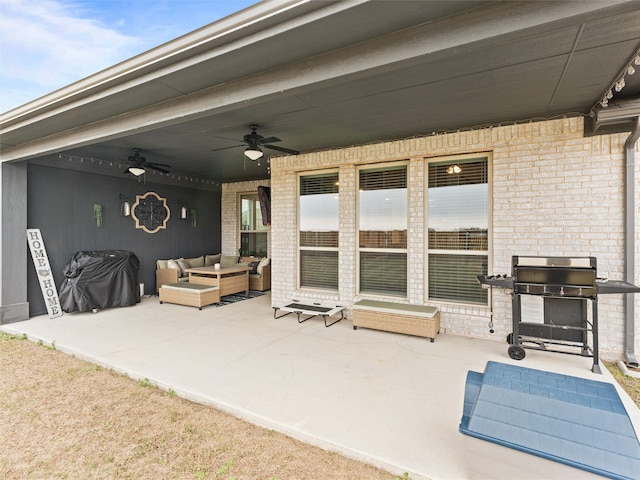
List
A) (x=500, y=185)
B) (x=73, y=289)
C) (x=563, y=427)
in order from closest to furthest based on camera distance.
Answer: (x=563, y=427), (x=500, y=185), (x=73, y=289)

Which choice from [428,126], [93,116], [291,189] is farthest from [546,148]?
[93,116]

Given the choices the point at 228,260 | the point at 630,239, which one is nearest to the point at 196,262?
the point at 228,260

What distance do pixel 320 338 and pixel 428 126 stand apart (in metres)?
3.27

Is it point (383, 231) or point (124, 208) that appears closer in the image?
point (383, 231)

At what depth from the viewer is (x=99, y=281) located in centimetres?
587

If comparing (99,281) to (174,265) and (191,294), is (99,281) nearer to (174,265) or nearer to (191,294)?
(191,294)

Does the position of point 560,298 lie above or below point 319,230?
below

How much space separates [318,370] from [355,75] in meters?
2.77

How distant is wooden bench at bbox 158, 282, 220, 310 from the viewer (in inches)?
238

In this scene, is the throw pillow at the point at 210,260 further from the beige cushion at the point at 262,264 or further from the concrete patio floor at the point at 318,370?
the concrete patio floor at the point at 318,370

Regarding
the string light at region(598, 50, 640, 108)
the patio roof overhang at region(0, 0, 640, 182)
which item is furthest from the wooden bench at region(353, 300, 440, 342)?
the string light at region(598, 50, 640, 108)

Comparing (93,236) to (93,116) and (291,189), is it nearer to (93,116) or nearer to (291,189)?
(93,116)

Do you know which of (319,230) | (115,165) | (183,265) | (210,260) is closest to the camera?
(319,230)

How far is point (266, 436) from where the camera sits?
2.30 m
